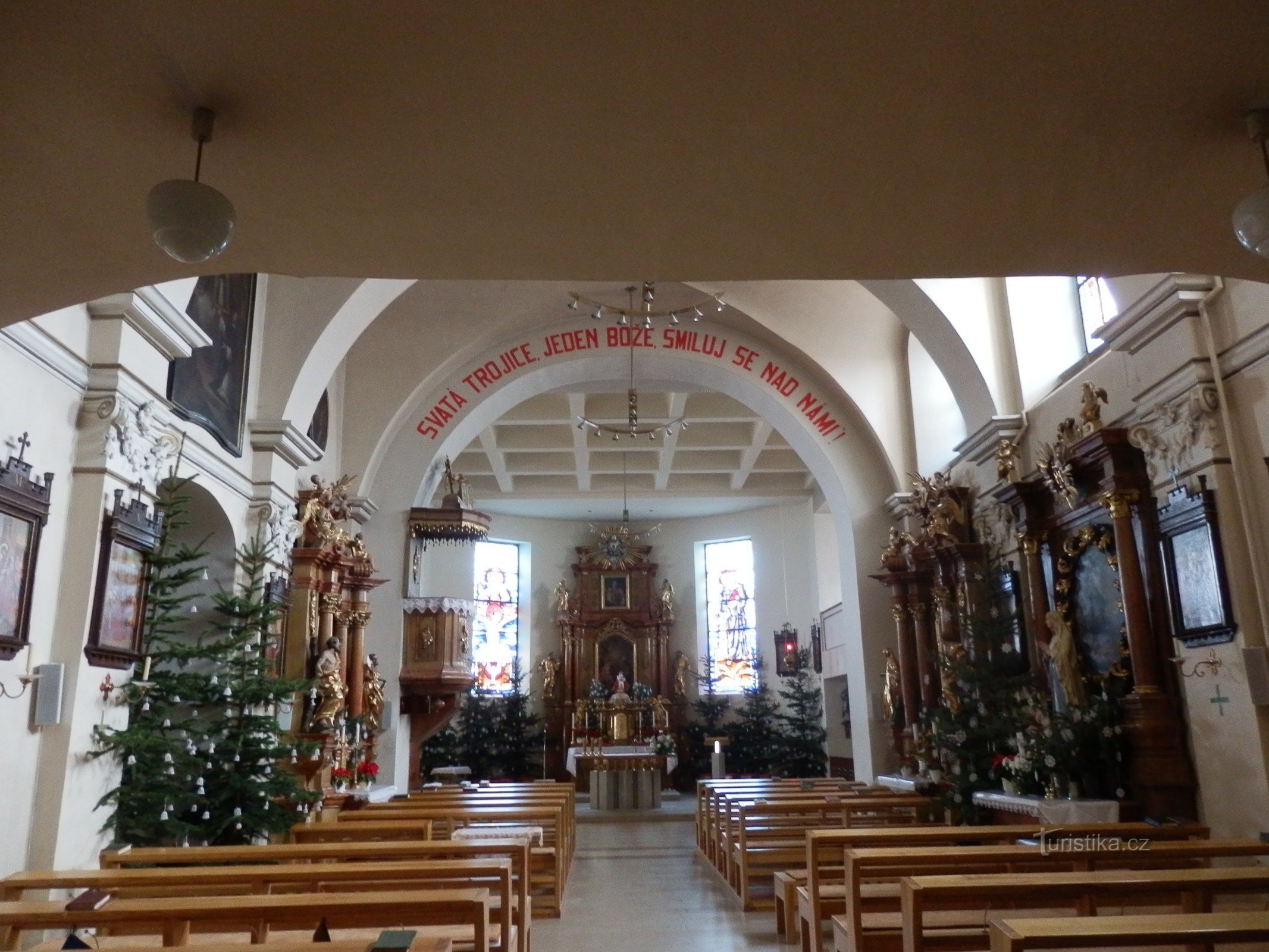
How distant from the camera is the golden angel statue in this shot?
811 inches

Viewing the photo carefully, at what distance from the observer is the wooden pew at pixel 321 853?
16.3ft

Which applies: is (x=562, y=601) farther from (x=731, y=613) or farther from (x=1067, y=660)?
(x=1067, y=660)

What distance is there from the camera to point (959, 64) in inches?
116

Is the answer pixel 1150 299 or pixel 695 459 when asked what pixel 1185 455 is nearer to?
pixel 1150 299

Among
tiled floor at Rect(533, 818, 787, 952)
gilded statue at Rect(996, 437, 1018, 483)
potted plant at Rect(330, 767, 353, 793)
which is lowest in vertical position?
tiled floor at Rect(533, 818, 787, 952)

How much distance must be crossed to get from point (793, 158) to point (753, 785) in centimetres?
820

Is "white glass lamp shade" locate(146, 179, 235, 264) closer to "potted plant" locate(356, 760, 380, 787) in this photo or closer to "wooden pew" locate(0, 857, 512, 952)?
"wooden pew" locate(0, 857, 512, 952)

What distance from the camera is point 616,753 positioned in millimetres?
15750

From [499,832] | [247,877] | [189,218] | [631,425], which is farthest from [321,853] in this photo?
[631,425]

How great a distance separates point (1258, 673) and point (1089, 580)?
2349 millimetres

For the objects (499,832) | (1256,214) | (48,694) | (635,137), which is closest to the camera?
(1256,214)

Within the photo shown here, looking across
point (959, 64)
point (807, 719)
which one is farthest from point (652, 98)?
point (807, 719)

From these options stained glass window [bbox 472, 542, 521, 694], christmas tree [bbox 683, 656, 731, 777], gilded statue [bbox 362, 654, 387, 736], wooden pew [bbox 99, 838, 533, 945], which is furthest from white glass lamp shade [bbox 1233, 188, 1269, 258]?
stained glass window [bbox 472, 542, 521, 694]

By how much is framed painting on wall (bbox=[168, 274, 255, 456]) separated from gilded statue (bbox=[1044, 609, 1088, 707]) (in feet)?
22.1
